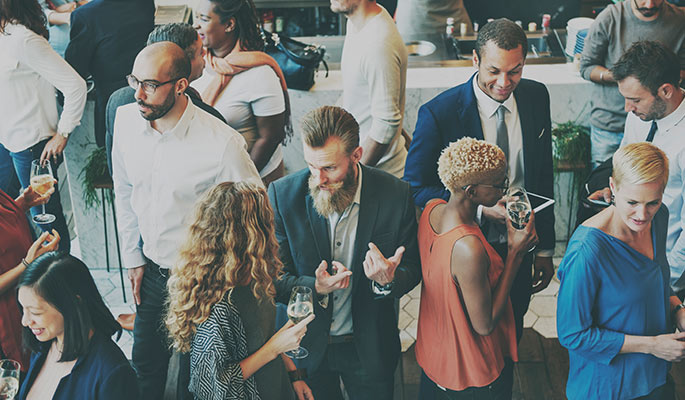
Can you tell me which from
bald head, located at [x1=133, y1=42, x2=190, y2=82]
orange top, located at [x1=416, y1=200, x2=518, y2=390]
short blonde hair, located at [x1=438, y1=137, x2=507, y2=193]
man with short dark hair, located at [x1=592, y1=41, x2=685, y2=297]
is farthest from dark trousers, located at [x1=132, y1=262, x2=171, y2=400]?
man with short dark hair, located at [x1=592, y1=41, x2=685, y2=297]

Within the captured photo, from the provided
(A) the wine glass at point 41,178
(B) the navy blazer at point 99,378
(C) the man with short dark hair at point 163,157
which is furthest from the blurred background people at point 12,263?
(B) the navy blazer at point 99,378

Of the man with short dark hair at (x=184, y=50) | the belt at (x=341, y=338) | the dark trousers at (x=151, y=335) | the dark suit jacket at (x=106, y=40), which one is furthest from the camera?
the dark suit jacket at (x=106, y=40)

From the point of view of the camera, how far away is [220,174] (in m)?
2.58

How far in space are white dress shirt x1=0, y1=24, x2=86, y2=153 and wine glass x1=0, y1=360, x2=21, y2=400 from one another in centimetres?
175

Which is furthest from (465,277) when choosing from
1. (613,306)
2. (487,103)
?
(487,103)

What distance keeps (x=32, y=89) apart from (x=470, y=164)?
94.6 inches

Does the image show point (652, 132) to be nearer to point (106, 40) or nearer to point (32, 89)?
point (106, 40)

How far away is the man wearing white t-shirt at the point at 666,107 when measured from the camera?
2.79 meters

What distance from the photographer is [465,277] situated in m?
2.18

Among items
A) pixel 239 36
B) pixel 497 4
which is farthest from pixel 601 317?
pixel 497 4

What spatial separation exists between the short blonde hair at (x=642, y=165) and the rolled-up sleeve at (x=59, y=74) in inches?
103

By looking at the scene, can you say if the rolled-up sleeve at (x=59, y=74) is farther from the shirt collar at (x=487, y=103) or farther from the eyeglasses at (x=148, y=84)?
the shirt collar at (x=487, y=103)

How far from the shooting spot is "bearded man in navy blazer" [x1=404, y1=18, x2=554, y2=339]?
2631 mm

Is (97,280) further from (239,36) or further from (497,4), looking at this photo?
(497,4)
